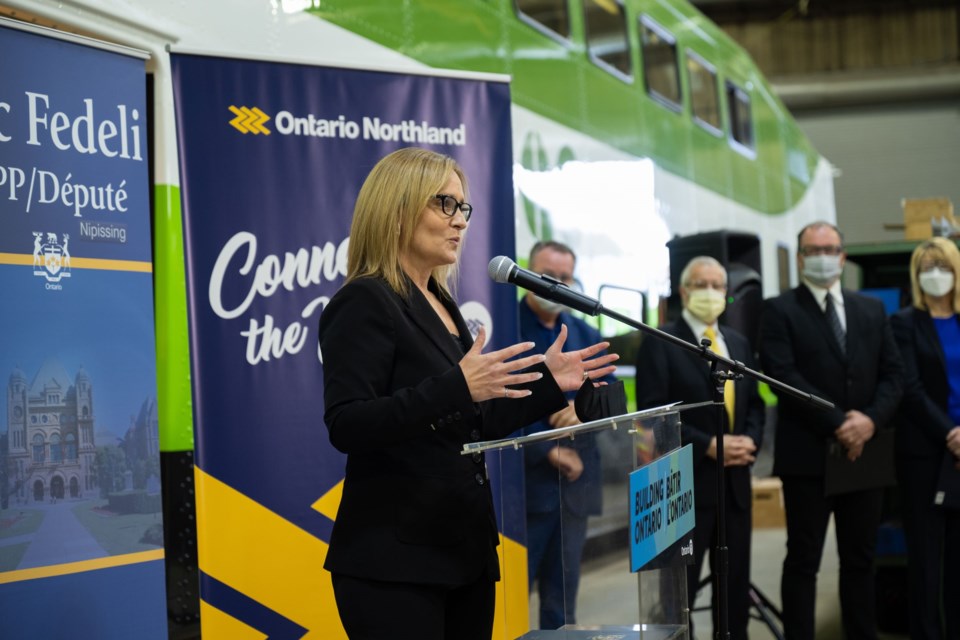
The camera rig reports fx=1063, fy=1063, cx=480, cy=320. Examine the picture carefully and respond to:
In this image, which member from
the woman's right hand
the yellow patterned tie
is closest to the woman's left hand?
the woman's right hand

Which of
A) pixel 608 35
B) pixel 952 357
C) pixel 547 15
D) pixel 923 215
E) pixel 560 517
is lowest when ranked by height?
pixel 560 517

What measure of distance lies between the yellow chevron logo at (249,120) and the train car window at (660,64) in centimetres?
420

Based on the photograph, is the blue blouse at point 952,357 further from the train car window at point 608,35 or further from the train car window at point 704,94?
the train car window at point 704,94

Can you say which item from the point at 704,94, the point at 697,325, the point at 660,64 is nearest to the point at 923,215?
the point at 704,94

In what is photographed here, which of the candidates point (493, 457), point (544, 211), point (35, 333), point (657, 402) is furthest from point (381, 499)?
point (544, 211)

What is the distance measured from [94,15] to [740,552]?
3085mm

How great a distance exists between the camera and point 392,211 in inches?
84.4

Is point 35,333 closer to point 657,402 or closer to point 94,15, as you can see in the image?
point 94,15

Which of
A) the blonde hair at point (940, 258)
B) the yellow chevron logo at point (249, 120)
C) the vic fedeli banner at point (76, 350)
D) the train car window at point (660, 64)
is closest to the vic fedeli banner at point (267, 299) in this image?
the yellow chevron logo at point (249, 120)

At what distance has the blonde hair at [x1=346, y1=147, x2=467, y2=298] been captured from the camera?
2.15 metres

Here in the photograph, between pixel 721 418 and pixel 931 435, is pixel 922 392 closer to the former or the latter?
pixel 931 435

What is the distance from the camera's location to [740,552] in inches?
169

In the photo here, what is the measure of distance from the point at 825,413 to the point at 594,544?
2.20 metres

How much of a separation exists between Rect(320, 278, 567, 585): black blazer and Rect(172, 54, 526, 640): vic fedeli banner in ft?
4.32
